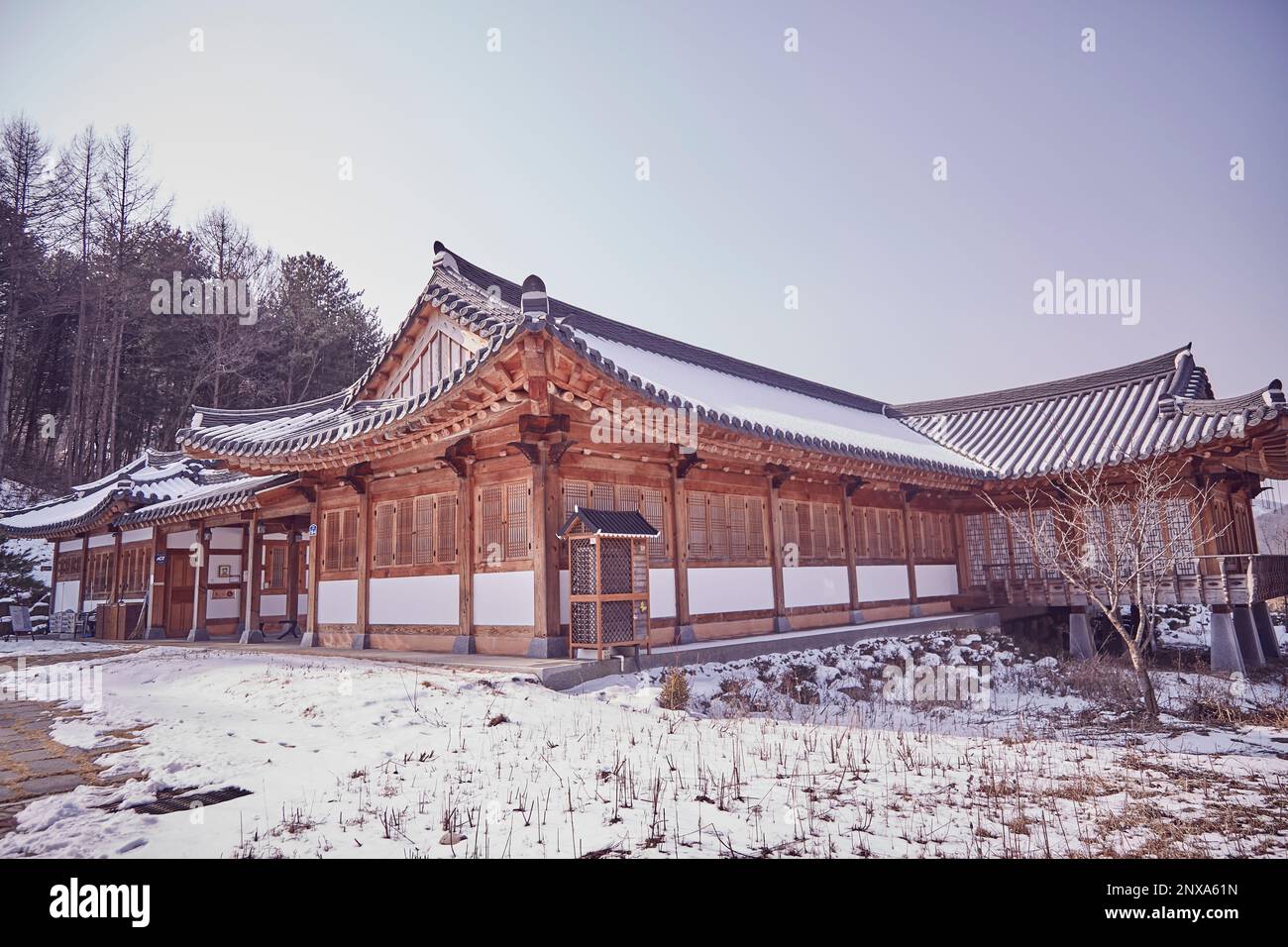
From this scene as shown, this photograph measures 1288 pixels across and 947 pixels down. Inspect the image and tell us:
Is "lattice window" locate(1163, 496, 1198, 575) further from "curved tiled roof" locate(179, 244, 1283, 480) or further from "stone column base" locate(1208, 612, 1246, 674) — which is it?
"curved tiled roof" locate(179, 244, 1283, 480)

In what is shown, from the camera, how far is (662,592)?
11.2 m

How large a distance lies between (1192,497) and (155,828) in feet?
56.4

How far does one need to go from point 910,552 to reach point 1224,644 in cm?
575

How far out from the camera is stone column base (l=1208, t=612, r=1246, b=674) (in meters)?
13.6

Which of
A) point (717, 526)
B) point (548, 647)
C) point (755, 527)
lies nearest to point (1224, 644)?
point (755, 527)

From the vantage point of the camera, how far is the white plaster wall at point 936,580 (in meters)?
17.1

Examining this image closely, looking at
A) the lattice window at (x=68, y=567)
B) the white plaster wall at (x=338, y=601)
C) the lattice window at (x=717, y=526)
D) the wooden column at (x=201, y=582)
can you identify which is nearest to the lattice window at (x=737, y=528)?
the lattice window at (x=717, y=526)

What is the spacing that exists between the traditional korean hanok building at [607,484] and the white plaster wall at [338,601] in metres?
0.04

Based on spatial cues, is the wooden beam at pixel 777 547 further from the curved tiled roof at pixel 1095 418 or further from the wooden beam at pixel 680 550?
the curved tiled roof at pixel 1095 418

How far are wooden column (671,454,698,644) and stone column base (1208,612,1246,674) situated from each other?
10132 mm

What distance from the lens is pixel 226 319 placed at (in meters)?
31.8

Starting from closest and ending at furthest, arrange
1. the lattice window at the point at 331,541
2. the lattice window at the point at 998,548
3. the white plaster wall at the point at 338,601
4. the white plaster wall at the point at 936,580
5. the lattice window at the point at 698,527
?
1. the lattice window at the point at 698,527
2. the white plaster wall at the point at 338,601
3. the lattice window at the point at 331,541
4. the white plaster wall at the point at 936,580
5. the lattice window at the point at 998,548
